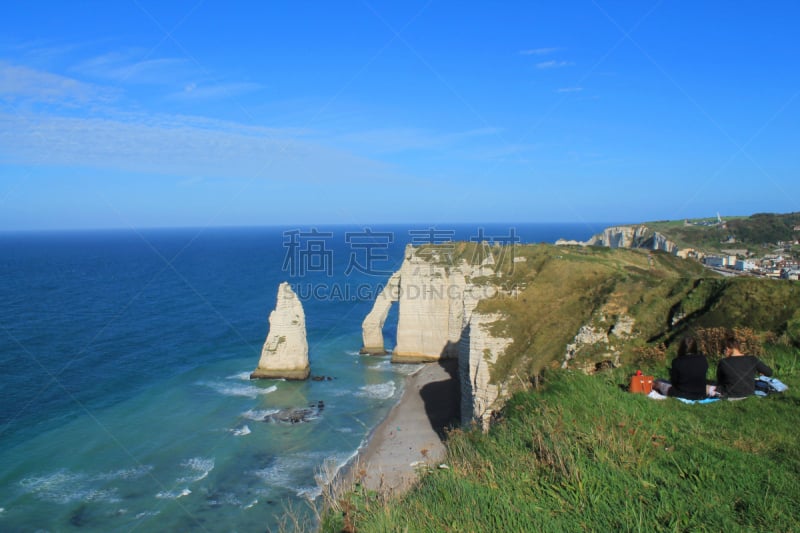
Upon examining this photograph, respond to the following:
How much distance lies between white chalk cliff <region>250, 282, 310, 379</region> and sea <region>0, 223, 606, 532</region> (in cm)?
139

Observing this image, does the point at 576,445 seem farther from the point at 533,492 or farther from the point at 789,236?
the point at 789,236

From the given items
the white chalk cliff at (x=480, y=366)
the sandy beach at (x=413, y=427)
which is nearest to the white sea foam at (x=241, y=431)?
the sandy beach at (x=413, y=427)

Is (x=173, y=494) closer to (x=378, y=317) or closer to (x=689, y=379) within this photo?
(x=689, y=379)

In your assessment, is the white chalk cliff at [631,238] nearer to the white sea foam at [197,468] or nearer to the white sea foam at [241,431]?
the white sea foam at [241,431]

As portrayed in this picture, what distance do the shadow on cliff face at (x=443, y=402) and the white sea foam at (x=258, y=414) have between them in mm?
9123

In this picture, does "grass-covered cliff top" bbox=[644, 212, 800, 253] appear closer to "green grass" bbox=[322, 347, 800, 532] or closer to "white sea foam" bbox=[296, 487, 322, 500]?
"white sea foam" bbox=[296, 487, 322, 500]

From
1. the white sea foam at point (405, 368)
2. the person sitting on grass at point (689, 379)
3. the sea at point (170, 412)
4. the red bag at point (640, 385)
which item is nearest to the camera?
the person sitting on grass at point (689, 379)

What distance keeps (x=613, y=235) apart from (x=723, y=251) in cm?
1895

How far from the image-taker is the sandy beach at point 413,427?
70.1 ft

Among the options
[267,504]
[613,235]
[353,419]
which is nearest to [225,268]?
[613,235]

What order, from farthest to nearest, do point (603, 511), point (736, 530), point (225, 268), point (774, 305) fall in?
point (225, 268)
point (774, 305)
point (603, 511)
point (736, 530)

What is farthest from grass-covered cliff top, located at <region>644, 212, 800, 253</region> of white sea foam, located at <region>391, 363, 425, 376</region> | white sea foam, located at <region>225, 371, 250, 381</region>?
white sea foam, located at <region>225, 371, 250, 381</region>

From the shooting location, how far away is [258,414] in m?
28.7

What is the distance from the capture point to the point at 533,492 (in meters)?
6.32
